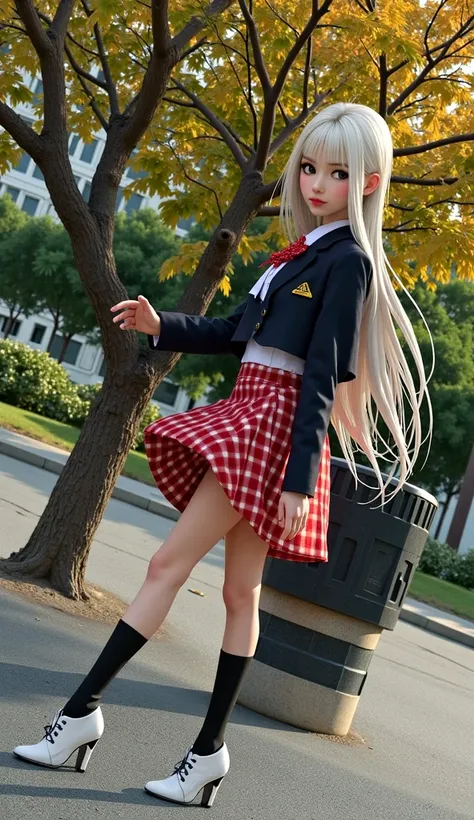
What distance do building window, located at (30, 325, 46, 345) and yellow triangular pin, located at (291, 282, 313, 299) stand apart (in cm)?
6280

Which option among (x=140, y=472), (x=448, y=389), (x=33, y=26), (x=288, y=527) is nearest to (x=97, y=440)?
(x=33, y=26)

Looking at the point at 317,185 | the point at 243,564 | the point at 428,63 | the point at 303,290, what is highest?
the point at 428,63

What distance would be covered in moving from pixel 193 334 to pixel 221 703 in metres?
1.09

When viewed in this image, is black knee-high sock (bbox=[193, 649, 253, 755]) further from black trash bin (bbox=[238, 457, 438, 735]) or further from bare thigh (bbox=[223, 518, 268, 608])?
black trash bin (bbox=[238, 457, 438, 735])

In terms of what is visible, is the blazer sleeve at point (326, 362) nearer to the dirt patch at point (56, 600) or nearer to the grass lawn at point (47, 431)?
the dirt patch at point (56, 600)

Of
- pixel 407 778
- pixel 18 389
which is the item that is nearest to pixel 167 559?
pixel 407 778

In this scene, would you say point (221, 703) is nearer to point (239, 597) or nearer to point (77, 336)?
point (239, 597)

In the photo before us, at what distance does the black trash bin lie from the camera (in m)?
4.44

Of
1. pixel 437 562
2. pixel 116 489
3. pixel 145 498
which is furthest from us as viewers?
pixel 437 562

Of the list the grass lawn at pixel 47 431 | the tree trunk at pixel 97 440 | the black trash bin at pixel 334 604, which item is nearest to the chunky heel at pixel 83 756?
the black trash bin at pixel 334 604

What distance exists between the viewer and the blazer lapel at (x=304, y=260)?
3094 millimetres

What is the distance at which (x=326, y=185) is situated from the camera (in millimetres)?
3145

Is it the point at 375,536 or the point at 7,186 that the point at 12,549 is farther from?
the point at 7,186

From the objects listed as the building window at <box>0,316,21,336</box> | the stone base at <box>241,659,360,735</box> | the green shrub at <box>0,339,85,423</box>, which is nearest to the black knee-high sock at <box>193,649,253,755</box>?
the stone base at <box>241,659,360,735</box>
